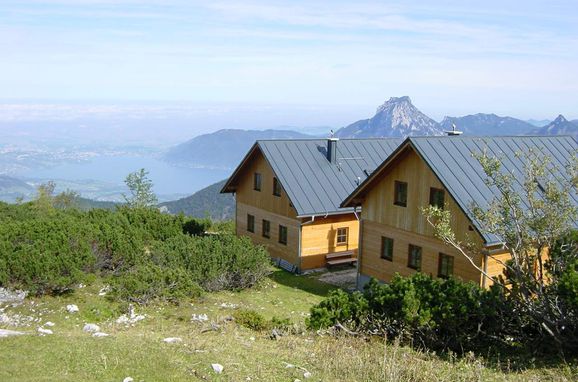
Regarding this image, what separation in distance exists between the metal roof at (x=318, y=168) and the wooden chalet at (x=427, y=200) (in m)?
3.92

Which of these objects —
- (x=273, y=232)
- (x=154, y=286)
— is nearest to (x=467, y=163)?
(x=273, y=232)

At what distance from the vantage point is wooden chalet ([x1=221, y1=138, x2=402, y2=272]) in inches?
1178

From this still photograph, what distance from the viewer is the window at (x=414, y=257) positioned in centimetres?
2359

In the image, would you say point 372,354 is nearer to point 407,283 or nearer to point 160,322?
point 407,283

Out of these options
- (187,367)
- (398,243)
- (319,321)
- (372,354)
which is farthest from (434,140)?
(187,367)

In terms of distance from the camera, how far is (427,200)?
22.6 meters

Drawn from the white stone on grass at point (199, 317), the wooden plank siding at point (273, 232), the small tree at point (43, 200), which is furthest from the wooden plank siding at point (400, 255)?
the small tree at point (43, 200)

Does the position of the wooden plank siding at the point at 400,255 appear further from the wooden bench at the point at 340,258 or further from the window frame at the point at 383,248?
the wooden bench at the point at 340,258

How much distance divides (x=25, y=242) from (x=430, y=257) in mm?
16649

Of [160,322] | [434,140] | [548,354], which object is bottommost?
[160,322]

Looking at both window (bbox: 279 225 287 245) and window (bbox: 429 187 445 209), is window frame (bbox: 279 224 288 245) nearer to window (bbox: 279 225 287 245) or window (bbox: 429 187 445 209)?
window (bbox: 279 225 287 245)

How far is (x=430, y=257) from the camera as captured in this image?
2297 cm

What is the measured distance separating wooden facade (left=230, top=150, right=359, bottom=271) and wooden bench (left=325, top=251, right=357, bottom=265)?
0.24 metres

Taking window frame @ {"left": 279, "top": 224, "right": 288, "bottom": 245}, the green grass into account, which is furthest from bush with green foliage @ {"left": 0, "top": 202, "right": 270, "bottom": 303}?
the green grass
